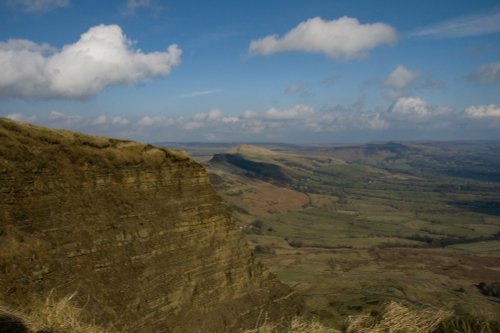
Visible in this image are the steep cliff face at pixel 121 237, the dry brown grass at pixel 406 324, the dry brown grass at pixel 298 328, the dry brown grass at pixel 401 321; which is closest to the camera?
the dry brown grass at pixel 406 324

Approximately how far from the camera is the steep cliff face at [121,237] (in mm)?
22873

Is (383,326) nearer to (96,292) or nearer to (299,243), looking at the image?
(96,292)

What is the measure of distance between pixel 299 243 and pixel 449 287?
195 ft

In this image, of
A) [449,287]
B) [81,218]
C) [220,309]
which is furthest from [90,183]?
[449,287]

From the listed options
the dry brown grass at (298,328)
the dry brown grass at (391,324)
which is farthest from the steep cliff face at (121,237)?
the dry brown grass at (298,328)

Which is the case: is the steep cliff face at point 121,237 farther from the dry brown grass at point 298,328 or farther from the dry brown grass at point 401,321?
the dry brown grass at point 401,321

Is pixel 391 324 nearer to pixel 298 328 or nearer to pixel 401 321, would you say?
pixel 401 321

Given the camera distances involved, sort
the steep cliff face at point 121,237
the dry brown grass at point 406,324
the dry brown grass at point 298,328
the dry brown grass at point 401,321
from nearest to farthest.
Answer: the dry brown grass at point 406,324
the dry brown grass at point 401,321
the dry brown grass at point 298,328
the steep cliff face at point 121,237

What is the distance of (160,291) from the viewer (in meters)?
28.4

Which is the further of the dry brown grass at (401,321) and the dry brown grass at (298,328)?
the dry brown grass at (298,328)

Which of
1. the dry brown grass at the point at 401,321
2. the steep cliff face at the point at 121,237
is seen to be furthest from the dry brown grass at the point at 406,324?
the steep cliff face at the point at 121,237

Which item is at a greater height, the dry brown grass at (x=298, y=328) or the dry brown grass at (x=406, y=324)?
the dry brown grass at (x=406, y=324)

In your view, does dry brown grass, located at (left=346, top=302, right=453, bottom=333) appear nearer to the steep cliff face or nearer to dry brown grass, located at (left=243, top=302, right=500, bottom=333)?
dry brown grass, located at (left=243, top=302, right=500, bottom=333)

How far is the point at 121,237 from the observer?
27.5m
